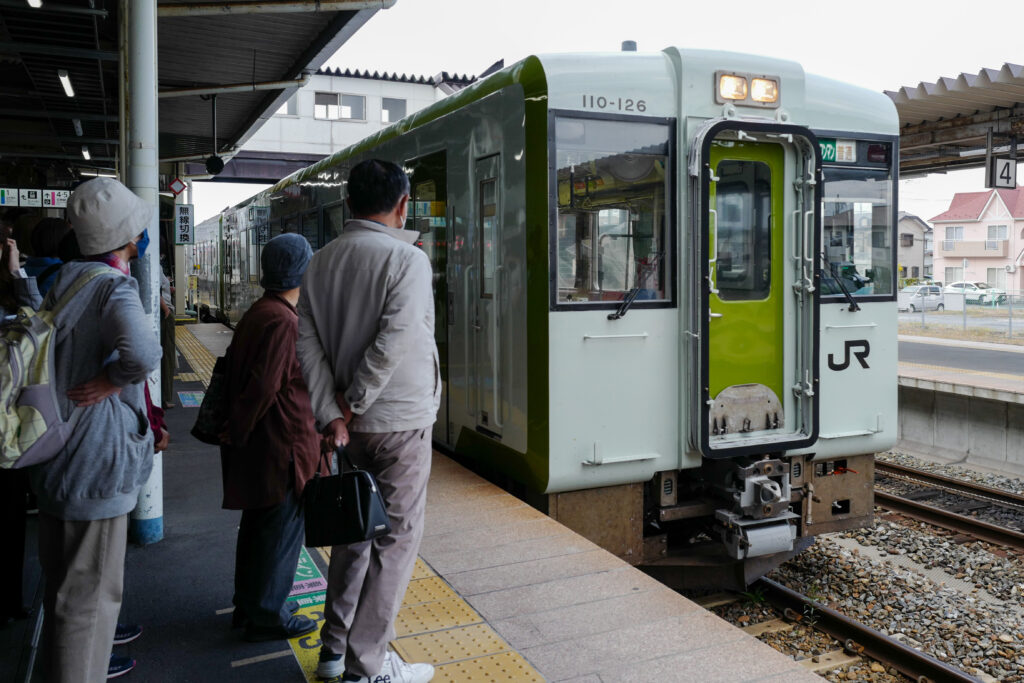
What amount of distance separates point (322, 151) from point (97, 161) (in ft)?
36.5

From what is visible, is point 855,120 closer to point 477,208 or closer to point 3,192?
point 477,208

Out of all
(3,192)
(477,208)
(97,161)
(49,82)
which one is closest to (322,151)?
(97,161)

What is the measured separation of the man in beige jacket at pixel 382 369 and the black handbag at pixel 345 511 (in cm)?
11

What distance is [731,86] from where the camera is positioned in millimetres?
5172

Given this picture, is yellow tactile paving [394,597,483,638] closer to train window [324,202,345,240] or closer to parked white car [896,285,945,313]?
train window [324,202,345,240]

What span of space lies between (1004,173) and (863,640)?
911 centimetres

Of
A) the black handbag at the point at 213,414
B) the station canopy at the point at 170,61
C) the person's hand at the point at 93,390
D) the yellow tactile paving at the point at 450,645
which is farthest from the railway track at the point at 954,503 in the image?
the person's hand at the point at 93,390

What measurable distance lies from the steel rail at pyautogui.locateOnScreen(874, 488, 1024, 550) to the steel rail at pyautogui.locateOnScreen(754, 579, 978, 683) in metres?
2.54

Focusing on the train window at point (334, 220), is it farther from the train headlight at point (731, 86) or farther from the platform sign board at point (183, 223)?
the platform sign board at point (183, 223)

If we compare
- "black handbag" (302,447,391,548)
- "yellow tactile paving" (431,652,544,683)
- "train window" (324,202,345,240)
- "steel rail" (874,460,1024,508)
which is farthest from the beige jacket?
"steel rail" (874,460,1024,508)

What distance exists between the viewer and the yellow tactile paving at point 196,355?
39.3 feet

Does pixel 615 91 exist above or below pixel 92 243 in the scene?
above

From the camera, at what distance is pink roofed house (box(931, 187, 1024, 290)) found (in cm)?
5084

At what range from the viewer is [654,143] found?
198 inches
